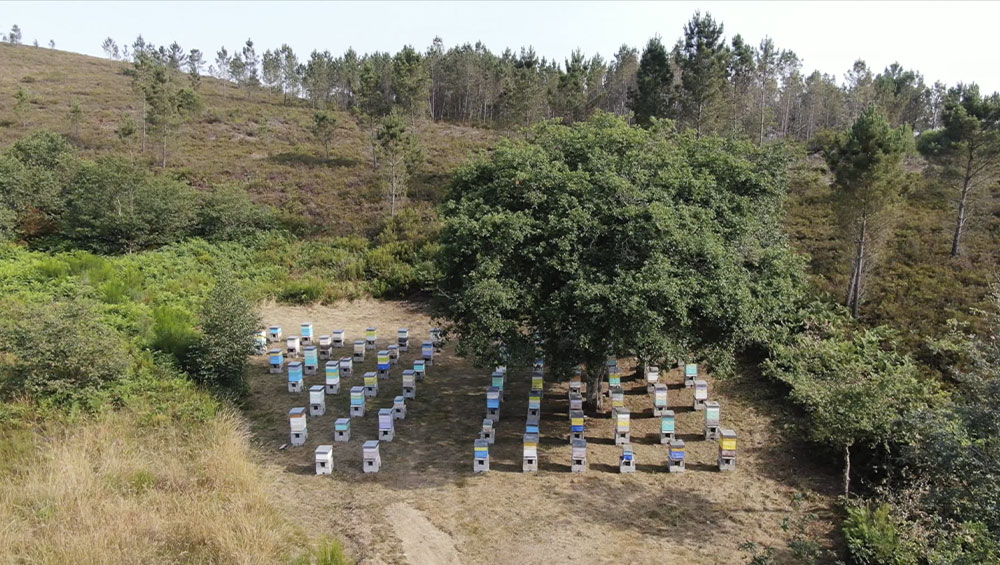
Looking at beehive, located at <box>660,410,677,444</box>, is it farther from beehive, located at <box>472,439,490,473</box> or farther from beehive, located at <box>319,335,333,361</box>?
beehive, located at <box>319,335,333,361</box>

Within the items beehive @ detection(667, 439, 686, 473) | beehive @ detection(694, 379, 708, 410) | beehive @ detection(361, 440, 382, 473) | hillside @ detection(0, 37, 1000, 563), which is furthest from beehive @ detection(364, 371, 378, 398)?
beehive @ detection(694, 379, 708, 410)

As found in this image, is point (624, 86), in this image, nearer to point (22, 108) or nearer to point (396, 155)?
point (396, 155)

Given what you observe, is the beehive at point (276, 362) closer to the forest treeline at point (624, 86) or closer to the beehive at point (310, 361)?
the beehive at point (310, 361)

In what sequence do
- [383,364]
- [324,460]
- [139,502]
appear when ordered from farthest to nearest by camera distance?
[383,364]
[324,460]
[139,502]

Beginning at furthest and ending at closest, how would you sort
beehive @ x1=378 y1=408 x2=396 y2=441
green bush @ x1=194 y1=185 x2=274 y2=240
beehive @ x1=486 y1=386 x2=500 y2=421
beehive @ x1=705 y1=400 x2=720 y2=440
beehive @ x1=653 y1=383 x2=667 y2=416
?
green bush @ x1=194 y1=185 x2=274 y2=240 < beehive @ x1=653 y1=383 x2=667 y2=416 < beehive @ x1=486 y1=386 x2=500 y2=421 < beehive @ x1=705 y1=400 x2=720 y2=440 < beehive @ x1=378 y1=408 x2=396 y2=441

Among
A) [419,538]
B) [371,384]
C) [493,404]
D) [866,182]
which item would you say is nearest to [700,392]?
[493,404]

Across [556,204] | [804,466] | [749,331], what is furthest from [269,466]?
[804,466]
